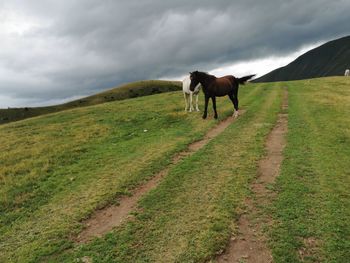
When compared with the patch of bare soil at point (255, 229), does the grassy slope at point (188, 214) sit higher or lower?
higher

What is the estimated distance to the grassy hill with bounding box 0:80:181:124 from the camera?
394 ft

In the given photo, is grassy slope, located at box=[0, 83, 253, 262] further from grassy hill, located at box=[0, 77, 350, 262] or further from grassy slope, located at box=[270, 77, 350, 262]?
grassy slope, located at box=[270, 77, 350, 262]

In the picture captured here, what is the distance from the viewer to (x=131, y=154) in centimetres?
1570

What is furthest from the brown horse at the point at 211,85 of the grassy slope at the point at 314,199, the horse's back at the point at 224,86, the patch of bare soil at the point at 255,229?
the patch of bare soil at the point at 255,229

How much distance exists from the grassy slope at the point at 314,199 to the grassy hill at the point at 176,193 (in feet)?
0.09

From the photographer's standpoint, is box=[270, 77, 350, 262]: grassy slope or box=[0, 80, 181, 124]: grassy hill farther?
box=[0, 80, 181, 124]: grassy hill

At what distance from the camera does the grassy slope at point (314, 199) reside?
6867 millimetres

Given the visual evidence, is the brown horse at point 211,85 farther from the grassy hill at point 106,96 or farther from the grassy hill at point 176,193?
the grassy hill at point 106,96

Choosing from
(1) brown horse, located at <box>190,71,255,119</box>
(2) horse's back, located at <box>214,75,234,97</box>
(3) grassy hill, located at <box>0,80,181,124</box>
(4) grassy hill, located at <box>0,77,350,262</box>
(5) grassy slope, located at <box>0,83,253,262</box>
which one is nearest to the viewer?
(4) grassy hill, located at <box>0,77,350,262</box>

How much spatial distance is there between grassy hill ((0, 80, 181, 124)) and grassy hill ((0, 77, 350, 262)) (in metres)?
101

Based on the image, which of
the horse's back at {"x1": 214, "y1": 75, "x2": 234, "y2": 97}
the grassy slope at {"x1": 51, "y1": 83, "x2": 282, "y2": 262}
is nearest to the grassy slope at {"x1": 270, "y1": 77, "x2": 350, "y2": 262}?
the grassy slope at {"x1": 51, "y1": 83, "x2": 282, "y2": 262}

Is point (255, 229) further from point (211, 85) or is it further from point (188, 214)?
point (211, 85)

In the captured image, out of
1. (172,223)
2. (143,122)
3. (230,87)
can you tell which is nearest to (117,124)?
(143,122)

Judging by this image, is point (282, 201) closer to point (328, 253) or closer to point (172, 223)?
point (328, 253)
